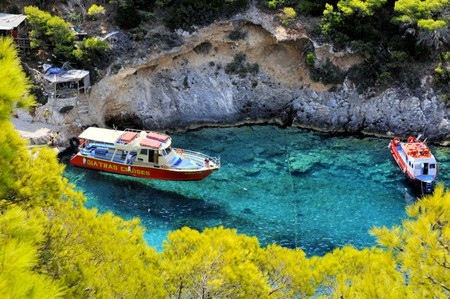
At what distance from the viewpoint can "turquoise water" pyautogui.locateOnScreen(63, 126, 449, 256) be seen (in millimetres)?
26713

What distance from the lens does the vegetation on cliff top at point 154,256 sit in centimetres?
833

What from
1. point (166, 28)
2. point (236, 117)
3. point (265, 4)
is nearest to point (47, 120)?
point (166, 28)

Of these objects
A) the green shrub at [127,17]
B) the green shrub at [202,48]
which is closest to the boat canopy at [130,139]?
the green shrub at [202,48]

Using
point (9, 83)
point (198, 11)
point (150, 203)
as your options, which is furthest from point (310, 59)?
point (9, 83)

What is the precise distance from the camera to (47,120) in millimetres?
36156

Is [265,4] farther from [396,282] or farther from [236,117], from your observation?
[396,282]

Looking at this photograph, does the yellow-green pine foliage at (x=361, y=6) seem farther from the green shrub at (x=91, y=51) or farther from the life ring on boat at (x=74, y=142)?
the life ring on boat at (x=74, y=142)

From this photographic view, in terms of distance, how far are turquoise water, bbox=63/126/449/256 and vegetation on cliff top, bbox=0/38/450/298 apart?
1159 centimetres

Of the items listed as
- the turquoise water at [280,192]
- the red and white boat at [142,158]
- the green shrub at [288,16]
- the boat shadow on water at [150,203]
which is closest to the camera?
the turquoise water at [280,192]

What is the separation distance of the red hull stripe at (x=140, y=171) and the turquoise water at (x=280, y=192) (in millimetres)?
467

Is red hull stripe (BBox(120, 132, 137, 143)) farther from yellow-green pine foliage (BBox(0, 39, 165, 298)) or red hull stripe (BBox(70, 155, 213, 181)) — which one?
yellow-green pine foliage (BBox(0, 39, 165, 298))

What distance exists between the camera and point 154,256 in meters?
13.8

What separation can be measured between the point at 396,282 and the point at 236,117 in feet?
96.7

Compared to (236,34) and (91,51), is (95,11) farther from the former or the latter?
(236,34)
